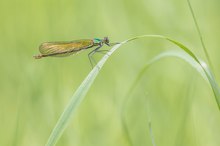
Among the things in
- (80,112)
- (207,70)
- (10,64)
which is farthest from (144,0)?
(207,70)

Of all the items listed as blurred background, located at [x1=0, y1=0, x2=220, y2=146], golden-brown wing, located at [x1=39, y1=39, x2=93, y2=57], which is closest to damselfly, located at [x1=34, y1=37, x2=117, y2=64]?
golden-brown wing, located at [x1=39, y1=39, x2=93, y2=57]

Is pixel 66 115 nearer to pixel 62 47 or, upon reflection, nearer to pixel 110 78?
pixel 62 47

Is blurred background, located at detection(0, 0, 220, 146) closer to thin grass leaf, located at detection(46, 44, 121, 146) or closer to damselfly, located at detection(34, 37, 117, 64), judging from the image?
damselfly, located at detection(34, 37, 117, 64)

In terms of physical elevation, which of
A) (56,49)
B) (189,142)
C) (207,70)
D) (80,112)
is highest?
(56,49)

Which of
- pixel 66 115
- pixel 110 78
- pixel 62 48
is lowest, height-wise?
pixel 110 78

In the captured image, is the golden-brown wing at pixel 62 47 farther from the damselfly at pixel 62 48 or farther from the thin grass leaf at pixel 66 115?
the thin grass leaf at pixel 66 115

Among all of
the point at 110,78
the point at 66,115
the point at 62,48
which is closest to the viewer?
the point at 66,115

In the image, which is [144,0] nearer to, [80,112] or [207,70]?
[80,112]

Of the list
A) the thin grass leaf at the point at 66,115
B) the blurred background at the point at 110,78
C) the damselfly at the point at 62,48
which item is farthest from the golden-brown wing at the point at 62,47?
the thin grass leaf at the point at 66,115

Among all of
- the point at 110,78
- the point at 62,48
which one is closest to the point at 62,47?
the point at 62,48
